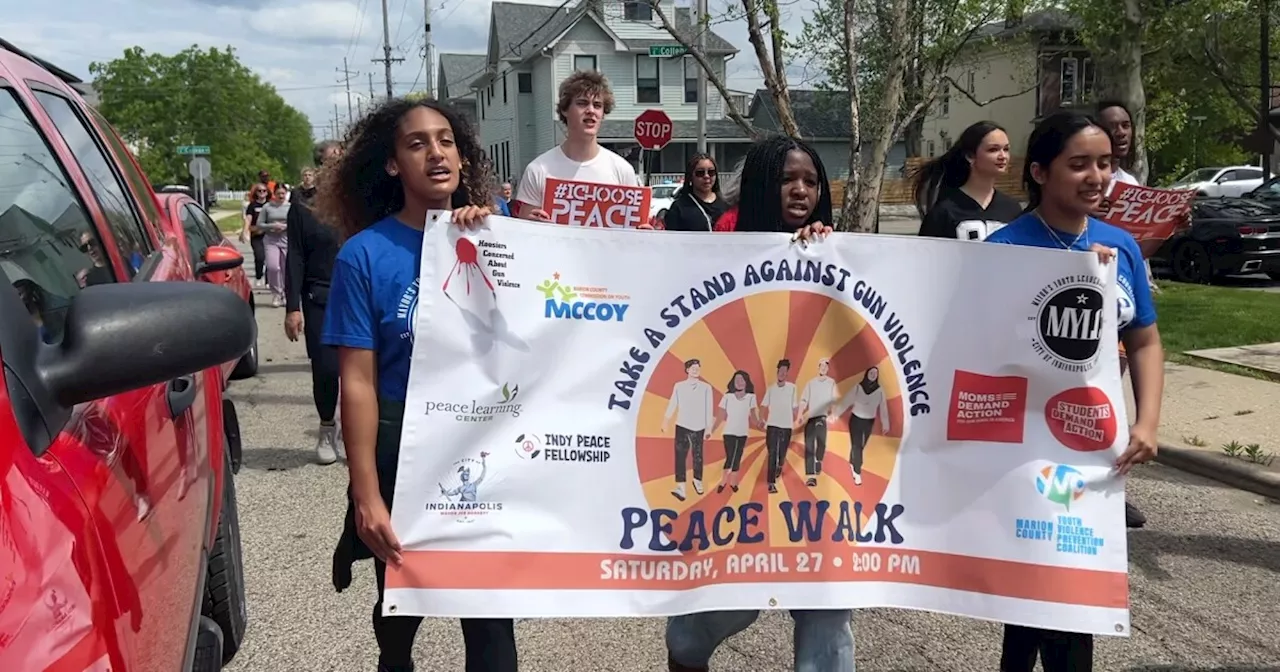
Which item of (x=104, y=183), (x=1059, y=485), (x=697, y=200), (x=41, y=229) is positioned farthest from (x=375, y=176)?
(x=697, y=200)

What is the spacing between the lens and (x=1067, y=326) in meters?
2.70

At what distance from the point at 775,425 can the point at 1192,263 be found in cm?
1608

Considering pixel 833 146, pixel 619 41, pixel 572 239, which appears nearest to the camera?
pixel 572 239

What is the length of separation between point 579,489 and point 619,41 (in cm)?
4145

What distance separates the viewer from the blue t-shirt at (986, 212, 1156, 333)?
2885 millimetres

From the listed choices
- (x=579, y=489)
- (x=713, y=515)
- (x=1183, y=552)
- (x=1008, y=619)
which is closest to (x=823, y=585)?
(x=713, y=515)

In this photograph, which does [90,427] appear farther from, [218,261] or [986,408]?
[218,261]

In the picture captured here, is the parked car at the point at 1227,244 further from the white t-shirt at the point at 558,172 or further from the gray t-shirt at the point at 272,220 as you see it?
the gray t-shirt at the point at 272,220

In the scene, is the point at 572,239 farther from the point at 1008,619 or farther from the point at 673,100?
the point at 673,100

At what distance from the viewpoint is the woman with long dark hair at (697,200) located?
7.17m

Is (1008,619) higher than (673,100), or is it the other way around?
(673,100)

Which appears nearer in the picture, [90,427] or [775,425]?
[90,427]

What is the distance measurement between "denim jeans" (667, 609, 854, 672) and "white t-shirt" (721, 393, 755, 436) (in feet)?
1.66

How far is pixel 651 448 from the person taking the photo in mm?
2582
